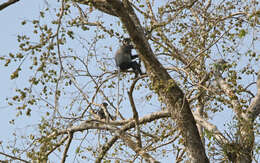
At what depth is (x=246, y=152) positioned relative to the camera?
591 centimetres

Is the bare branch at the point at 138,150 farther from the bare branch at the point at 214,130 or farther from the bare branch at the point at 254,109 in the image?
the bare branch at the point at 254,109

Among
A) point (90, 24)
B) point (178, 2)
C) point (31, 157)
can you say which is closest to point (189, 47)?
point (178, 2)

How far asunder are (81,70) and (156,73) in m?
1.90

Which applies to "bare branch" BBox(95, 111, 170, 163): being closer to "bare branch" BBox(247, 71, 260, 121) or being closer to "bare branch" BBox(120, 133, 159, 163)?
"bare branch" BBox(120, 133, 159, 163)

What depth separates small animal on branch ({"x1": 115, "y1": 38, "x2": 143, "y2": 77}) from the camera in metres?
7.30

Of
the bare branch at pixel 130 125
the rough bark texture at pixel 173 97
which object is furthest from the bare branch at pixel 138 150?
the bare branch at pixel 130 125

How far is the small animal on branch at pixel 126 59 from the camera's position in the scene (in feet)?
23.9

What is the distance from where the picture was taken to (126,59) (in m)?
7.39

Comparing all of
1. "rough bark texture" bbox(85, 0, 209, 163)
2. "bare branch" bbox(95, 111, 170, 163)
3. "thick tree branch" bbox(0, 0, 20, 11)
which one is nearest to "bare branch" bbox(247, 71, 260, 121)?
"rough bark texture" bbox(85, 0, 209, 163)

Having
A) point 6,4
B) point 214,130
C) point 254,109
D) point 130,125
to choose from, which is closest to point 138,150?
point 130,125

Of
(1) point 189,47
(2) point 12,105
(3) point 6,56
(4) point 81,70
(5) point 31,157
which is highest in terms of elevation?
(1) point 189,47

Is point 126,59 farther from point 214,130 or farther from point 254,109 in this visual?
point 254,109

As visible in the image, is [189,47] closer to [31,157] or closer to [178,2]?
[178,2]

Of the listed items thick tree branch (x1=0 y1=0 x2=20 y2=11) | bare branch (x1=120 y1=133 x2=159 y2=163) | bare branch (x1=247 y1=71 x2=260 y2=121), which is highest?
thick tree branch (x1=0 y1=0 x2=20 y2=11)
